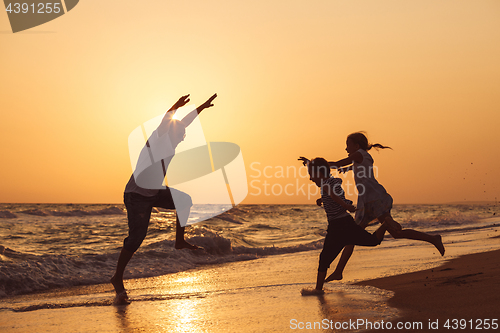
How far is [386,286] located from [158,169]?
9.58 ft

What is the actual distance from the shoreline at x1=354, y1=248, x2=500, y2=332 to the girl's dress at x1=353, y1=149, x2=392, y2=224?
0.87 metres

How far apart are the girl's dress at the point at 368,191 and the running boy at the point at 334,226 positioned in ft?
0.98

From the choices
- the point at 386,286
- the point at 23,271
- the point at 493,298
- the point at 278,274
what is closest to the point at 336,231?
the point at 386,286

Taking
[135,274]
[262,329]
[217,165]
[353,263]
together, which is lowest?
[353,263]

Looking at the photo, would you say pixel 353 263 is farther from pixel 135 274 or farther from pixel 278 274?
pixel 135 274

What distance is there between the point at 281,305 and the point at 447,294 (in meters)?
1.53

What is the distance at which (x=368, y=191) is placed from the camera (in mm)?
4707

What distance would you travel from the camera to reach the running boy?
4395mm

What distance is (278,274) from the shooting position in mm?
6598

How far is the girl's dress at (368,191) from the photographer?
4641 mm

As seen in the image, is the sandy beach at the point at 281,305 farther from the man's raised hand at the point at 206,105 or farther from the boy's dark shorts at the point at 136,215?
the man's raised hand at the point at 206,105

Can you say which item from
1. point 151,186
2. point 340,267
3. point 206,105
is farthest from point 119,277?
point 340,267

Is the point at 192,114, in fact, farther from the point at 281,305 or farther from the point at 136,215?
the point at 281,305

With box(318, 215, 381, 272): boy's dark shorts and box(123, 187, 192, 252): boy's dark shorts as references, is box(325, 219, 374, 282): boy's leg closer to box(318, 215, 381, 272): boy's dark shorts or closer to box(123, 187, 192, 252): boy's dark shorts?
box(318, 215, 381, 272): boy's dark shorts
